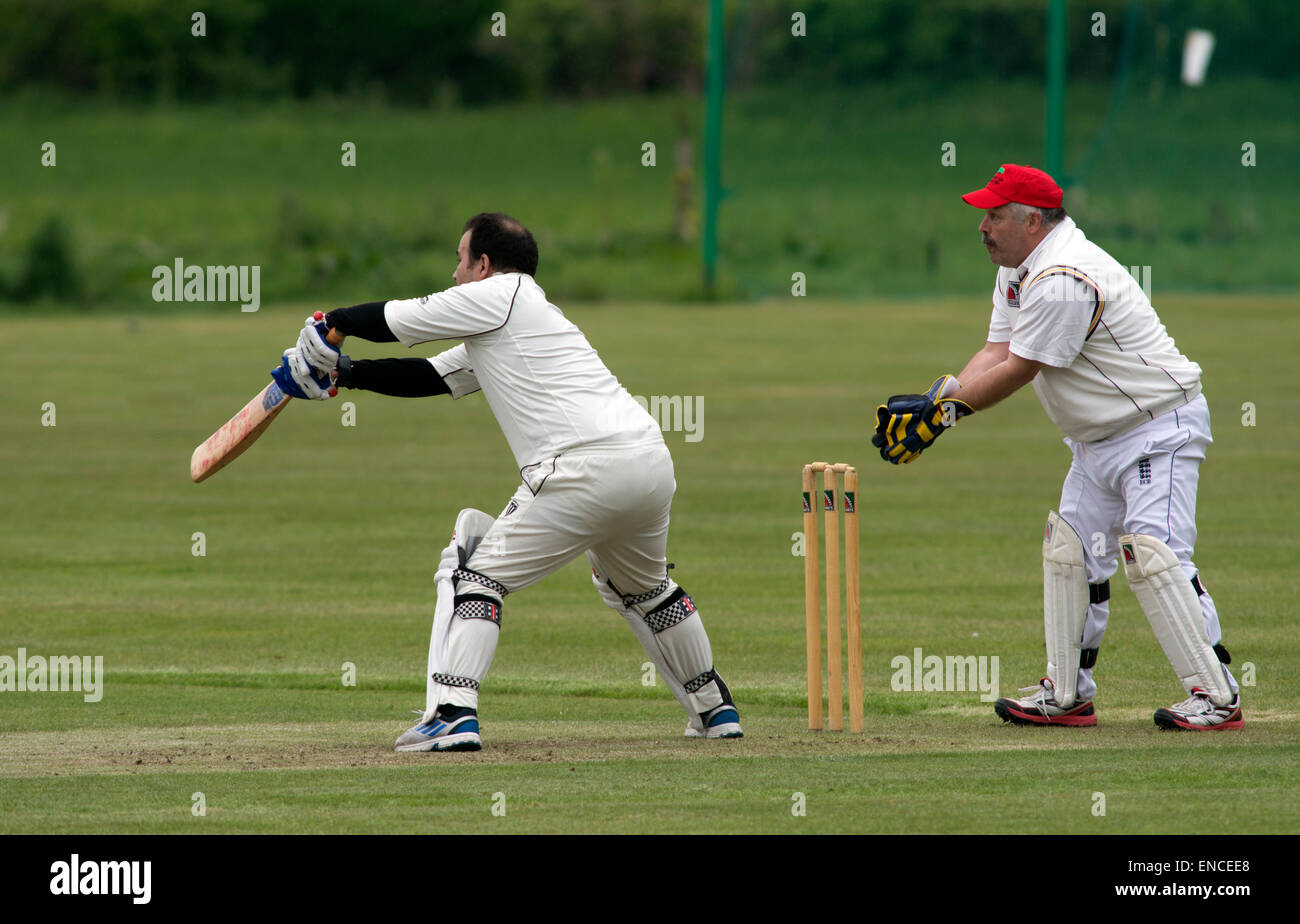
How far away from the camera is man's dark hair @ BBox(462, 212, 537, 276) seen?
7961 millimetres

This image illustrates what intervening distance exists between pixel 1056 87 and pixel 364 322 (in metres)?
25.1

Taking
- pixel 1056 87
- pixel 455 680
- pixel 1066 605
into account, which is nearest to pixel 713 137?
pixel 1056 87

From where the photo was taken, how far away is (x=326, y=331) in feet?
25.6

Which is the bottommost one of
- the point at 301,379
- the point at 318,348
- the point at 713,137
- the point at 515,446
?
the point at 515,446

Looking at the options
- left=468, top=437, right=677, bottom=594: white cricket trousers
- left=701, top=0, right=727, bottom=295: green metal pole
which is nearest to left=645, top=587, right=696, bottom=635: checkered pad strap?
left=468, top=437, right=677, bottom=594: white cricket trousers

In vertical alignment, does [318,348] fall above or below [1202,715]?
above

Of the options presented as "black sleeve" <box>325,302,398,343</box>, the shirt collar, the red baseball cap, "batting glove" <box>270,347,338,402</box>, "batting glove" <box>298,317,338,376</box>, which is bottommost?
"batting glove" <box>270,347,338,402</box>

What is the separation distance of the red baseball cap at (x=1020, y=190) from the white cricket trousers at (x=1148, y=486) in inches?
37.5

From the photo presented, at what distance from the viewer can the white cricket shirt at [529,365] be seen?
7.73m

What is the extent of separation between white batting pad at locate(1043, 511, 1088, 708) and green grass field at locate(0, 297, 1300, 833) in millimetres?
220

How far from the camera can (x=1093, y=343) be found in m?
8.12

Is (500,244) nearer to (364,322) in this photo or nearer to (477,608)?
(364,322)

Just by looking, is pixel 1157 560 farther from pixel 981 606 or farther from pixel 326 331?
pixel 981 606

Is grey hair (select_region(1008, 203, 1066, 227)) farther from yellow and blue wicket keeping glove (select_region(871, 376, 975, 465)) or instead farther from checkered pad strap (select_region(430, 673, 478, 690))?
checkered pad strap (select_region(430, 673, 478, 690))
